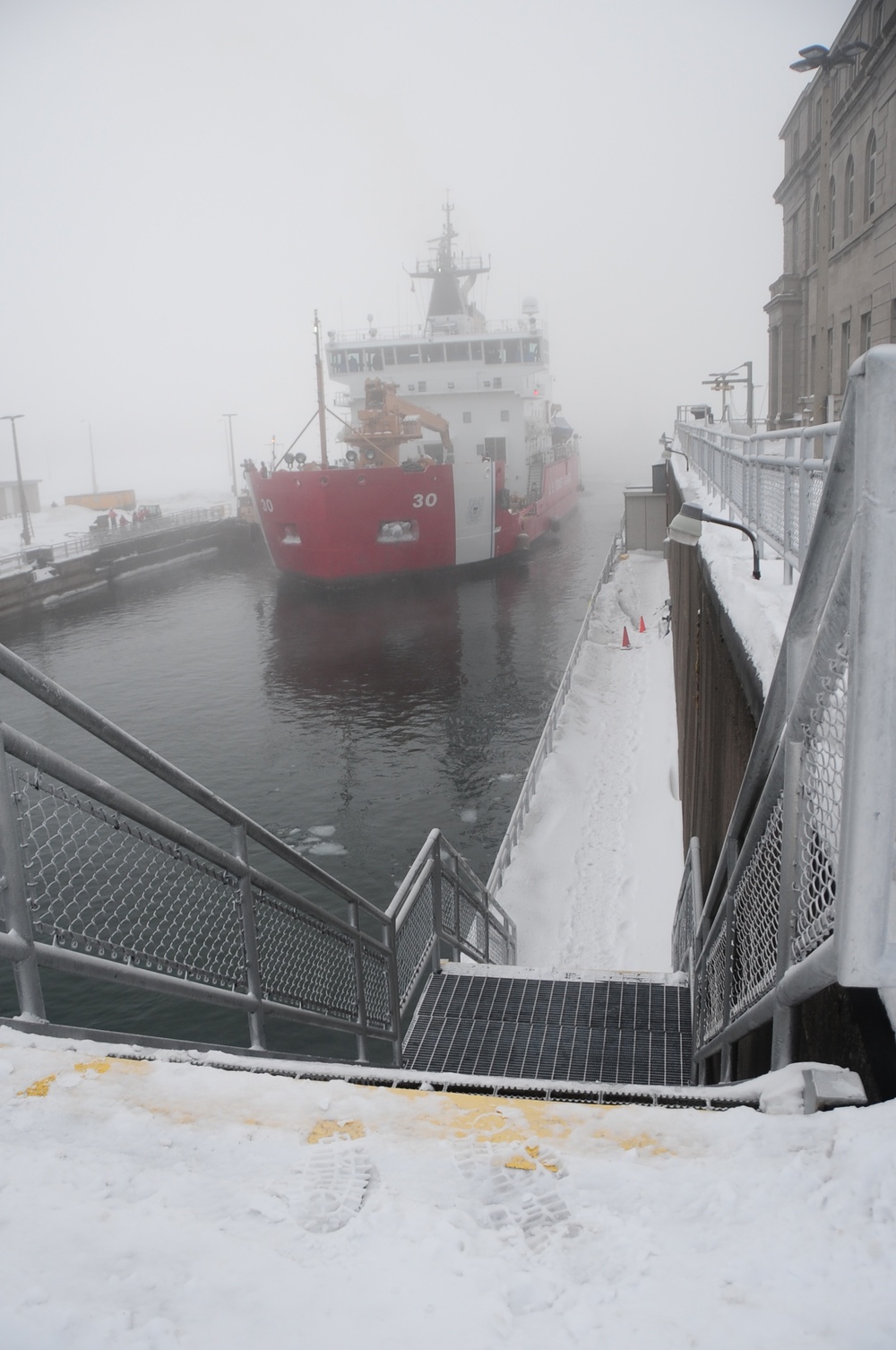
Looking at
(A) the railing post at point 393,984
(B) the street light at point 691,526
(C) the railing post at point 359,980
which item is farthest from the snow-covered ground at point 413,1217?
(B) the street light at point 691,526

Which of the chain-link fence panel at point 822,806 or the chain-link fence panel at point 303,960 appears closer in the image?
the chain-link fence panel at point 822,806

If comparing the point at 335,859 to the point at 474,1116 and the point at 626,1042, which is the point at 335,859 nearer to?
the point at 626,1042

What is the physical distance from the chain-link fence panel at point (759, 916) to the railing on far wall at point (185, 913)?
167cm

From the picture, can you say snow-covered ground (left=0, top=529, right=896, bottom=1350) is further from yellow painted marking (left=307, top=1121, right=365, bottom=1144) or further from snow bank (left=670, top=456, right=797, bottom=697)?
snow bank (left=670, top=456, right=797, bottom=697)

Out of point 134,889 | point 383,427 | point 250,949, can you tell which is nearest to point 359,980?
point 250,949

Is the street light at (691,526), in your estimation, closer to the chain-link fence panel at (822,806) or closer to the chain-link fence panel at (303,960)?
the chain-link fence panel at (303,960)

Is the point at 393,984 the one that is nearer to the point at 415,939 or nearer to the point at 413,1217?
the point at 415,939

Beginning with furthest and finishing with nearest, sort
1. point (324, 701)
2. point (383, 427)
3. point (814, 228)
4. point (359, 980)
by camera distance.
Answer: point (383, 427) < point (814, 228) < point (324, 701) < point (359, 980)

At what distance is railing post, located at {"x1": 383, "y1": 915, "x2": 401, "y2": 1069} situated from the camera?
574 cm

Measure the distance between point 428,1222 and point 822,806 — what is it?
1.13 meters

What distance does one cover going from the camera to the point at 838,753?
1.76 meters

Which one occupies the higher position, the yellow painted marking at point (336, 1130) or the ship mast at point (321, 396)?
the ship mast at point (321, 396)

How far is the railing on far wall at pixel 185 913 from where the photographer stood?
2303mm

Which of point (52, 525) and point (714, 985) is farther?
point (52, 525)
